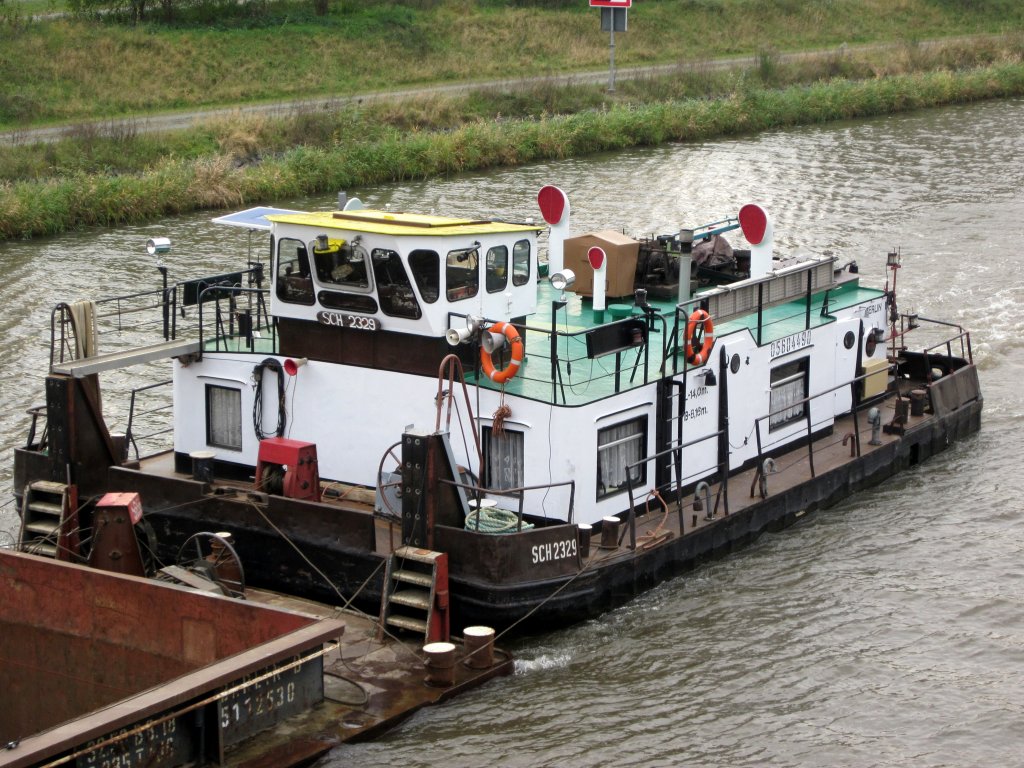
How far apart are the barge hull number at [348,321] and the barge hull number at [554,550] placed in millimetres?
2712

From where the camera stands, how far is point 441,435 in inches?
503

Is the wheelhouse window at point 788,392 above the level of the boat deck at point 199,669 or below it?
above

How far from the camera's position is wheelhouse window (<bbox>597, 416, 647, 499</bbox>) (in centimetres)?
1423

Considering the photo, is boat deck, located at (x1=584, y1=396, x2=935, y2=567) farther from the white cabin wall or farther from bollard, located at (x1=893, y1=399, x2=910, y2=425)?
the white cabin wall

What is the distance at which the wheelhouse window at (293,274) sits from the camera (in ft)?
47.1

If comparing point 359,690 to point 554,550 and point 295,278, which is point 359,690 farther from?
point 295,278

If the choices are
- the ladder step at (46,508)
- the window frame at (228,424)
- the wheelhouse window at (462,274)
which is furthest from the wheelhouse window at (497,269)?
the ladder step at (46,508)

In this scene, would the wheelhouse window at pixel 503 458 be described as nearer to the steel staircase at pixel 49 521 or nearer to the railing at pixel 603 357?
the railing at pixel 603 357

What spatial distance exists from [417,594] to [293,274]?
3.58 m

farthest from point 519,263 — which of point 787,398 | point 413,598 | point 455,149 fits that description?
point 455,149

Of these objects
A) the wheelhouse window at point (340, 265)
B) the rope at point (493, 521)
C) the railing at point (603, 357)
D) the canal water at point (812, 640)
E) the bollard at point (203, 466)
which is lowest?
the canal water at point (812, 640)

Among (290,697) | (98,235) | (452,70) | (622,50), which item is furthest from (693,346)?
(622,50)

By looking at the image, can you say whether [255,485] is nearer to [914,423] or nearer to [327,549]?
[327,549]

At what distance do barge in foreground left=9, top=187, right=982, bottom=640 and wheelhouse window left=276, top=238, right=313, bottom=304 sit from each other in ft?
0.07
